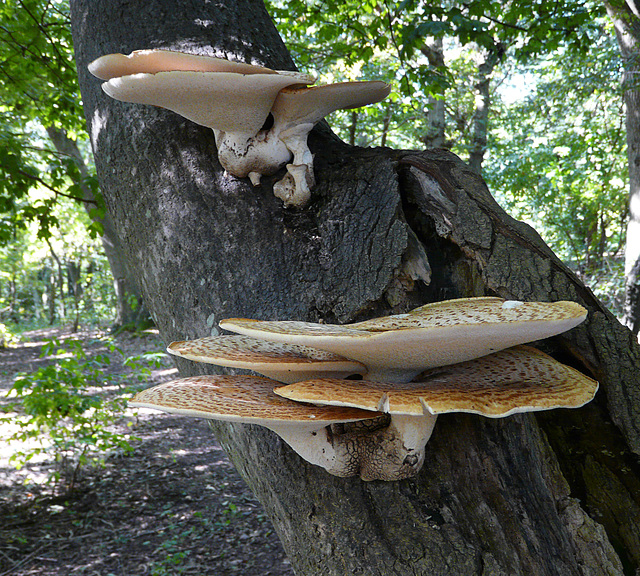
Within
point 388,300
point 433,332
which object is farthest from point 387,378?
point 433,332

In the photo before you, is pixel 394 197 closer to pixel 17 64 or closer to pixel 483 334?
pixel 483 334

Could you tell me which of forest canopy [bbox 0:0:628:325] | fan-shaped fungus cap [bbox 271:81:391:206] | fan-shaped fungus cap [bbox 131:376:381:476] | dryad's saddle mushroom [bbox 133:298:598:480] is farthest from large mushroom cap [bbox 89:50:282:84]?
forest canopy [bbox 0:0:628:325]

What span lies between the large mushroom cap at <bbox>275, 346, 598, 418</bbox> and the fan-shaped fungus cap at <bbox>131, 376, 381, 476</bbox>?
0.06m

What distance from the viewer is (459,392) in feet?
3.28

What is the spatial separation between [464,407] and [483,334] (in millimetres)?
145

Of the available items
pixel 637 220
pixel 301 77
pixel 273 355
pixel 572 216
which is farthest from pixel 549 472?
pixel 572 216

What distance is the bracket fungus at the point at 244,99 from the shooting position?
Result: 4.42ft

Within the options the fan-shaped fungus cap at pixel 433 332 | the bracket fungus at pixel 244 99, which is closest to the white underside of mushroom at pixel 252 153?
the bracket fungus at pixel 244 99

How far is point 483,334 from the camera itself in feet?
3.00

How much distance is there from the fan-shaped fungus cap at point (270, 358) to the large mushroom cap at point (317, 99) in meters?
0.75

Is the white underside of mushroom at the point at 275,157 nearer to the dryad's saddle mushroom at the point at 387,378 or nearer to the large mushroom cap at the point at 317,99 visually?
the large mushroom cap at the point at 317,99

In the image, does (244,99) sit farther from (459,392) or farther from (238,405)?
(459,392)

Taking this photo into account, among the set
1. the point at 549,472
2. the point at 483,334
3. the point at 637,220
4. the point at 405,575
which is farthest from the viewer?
the point at 637,220

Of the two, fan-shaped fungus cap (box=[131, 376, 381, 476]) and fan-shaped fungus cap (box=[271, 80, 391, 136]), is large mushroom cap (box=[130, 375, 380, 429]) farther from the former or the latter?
fan-shaped fungus cap (box=[271, 80, 391, 136])
